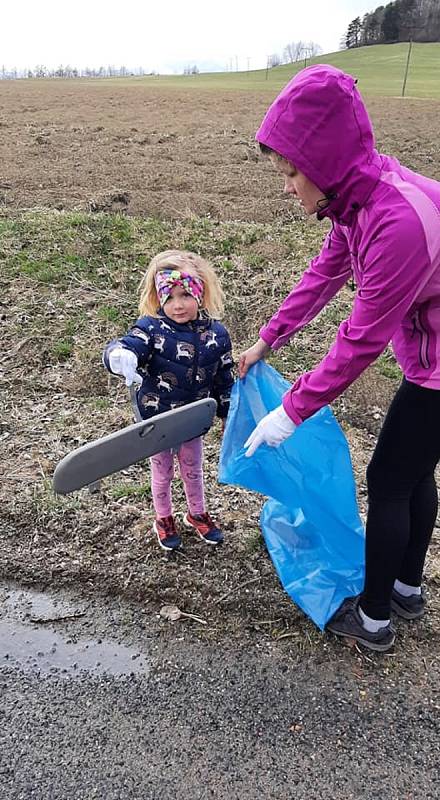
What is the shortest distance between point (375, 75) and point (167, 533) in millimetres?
45719

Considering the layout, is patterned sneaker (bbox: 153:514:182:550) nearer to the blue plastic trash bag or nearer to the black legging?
the blue plastic trash bag

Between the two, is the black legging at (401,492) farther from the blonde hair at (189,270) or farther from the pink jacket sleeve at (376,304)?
the blonde hair at (189,270)

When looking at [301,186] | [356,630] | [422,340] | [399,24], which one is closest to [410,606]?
[356,630]

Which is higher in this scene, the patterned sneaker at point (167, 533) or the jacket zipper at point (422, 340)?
the jacket zipper at point (422, 340)

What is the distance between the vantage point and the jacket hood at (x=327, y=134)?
1585 mm

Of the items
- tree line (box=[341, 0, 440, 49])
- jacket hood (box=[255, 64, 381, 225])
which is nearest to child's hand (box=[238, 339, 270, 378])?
jacket hood (box=[255, 64, 381, 225])

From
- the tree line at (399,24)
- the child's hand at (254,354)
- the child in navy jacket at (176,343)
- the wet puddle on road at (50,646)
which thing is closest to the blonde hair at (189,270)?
the child in navy jacket at (176,343)

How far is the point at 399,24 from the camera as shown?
214ft

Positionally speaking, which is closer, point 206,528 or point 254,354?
point 254,354

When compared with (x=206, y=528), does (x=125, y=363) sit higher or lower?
higher

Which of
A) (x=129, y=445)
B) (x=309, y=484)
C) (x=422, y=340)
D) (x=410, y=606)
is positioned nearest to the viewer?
(x=422, y=340)

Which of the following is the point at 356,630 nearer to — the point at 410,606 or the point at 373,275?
the point at 410,606

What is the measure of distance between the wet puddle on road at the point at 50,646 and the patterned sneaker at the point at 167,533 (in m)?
0.42

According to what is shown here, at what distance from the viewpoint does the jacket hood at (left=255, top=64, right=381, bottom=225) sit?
1.58 metres
